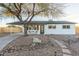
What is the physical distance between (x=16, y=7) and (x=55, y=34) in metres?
0.52

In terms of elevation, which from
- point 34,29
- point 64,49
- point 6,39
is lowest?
point 64,49

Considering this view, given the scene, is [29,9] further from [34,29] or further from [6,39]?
[6,39]

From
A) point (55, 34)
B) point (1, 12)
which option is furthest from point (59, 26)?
point (1, 12)

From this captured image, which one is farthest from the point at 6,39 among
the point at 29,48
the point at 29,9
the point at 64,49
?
the point at 64,49

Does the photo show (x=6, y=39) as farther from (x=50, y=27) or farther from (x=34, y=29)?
(x=50, y=27)

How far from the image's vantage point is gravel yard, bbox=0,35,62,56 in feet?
13.0

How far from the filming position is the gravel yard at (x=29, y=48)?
395cm

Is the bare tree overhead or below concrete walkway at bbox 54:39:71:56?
overhead

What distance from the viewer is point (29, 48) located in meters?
3.96

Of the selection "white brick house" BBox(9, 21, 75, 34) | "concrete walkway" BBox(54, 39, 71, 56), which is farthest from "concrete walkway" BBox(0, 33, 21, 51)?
"concrete walkway" BBox(54, 39, 71, 56)

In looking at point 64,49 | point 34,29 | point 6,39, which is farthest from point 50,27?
point 6,39

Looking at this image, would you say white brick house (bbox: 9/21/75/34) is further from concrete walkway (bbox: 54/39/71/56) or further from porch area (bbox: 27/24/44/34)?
concrete walkway (bbox: 54/39/71/56)

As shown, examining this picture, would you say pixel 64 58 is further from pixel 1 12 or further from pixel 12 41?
pixel 1 12

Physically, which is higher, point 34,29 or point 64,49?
point 34,29
